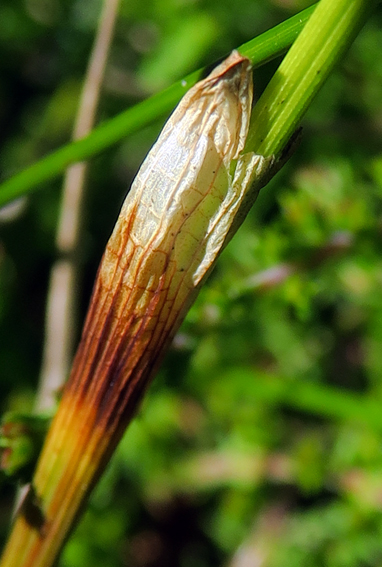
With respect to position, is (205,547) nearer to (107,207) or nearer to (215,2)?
(107,207)

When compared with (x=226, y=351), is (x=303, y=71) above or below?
below

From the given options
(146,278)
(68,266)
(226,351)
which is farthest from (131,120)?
(226,351)

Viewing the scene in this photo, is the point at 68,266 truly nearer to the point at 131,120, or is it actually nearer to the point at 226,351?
the point at 226,351

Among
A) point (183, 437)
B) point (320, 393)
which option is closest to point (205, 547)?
point (183, 437)

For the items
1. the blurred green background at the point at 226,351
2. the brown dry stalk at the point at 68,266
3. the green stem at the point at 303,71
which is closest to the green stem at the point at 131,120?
the green stem at the point at 303,71

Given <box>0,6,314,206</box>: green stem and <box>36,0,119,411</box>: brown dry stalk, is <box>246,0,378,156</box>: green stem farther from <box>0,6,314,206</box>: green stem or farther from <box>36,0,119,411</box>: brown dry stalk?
<box>36,0,119,411</box>: brown dry stalk

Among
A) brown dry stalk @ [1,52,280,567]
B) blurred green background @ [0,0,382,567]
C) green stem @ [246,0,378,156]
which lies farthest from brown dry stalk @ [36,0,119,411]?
green stem @ [246,0,378,156]
